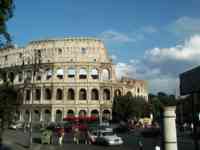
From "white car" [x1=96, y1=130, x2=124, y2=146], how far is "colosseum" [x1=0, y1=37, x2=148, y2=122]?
117 ft

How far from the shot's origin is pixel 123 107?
2510 inches

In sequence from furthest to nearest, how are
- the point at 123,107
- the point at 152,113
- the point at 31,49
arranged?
the point at 152,113, the point at 31,49, the point at 123,107

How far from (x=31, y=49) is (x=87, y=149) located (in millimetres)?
52567

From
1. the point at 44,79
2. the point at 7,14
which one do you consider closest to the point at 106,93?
the point at 44,79

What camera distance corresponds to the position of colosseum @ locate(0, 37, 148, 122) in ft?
217

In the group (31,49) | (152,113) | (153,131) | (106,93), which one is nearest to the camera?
(153,131)

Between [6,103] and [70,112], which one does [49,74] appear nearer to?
[70,112]

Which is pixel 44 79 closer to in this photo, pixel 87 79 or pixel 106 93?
pixel 87 79

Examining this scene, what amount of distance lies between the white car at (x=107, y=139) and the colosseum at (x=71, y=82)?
35.5 meters

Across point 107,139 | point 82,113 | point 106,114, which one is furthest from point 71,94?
point 107,139

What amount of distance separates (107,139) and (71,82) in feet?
128

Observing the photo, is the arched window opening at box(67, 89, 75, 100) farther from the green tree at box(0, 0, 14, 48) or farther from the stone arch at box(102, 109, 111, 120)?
the green tree at box(0, 0, 14, 48)

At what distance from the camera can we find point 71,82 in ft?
218

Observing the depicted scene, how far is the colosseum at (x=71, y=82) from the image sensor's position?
217 feet
